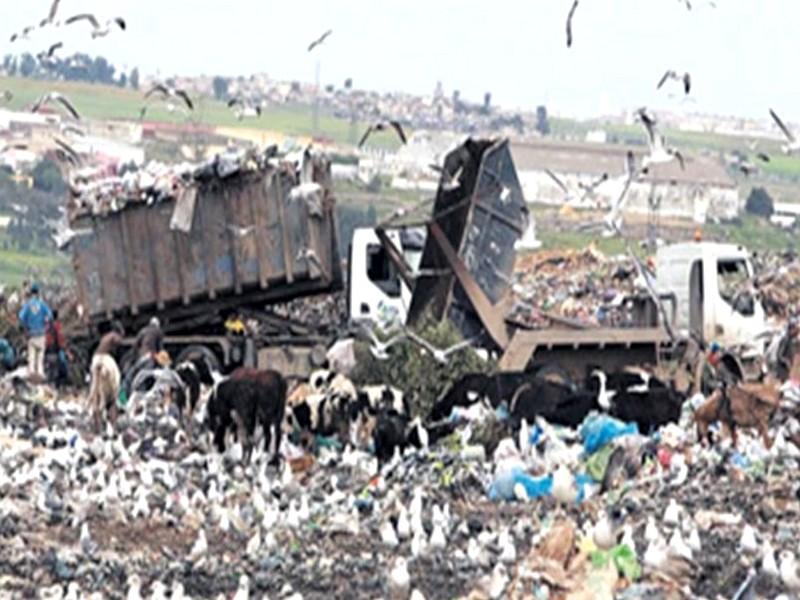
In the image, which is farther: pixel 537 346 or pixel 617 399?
pixel 537 346

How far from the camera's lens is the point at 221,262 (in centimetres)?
2667

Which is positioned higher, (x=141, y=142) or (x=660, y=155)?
(x=660, y=155)

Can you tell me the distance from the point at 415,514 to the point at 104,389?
7.80 m

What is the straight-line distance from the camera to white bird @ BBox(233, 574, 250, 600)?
12.5m

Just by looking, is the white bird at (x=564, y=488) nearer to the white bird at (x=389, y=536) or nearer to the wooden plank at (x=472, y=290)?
the white bird at (x=389, y=536)

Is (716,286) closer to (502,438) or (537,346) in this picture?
(537,346)

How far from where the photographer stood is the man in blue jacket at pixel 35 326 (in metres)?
26.7

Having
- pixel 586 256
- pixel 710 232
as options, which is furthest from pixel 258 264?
pixel 710 232

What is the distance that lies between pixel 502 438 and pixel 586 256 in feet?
92.2

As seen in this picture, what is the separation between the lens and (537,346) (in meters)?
25.4

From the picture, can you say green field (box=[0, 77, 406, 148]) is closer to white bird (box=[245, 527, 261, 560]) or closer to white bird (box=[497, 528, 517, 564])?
white bird (box=[245, 527, 261, 560])

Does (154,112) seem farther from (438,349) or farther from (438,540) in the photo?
(438,540)

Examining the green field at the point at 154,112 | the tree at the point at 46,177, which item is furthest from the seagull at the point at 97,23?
the green field at the point at 154,112

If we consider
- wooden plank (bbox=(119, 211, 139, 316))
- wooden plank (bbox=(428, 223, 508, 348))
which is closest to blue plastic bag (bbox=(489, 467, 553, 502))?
wooden plank (bbox=(428, 223, 508, 348))
